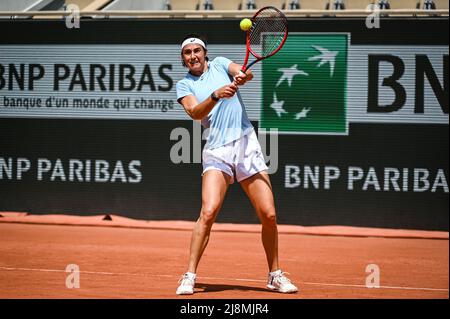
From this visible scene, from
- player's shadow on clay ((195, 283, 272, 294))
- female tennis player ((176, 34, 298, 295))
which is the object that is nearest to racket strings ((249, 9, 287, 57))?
female tennis player ((176, 34, 298, 295))

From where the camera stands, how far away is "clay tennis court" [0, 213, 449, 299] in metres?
6.03

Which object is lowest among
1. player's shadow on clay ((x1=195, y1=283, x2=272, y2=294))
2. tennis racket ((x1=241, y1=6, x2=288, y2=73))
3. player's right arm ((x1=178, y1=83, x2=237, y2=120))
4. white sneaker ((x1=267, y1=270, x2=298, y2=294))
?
player's shadow on clay ((x1=195, y1=283, x2=272, y2=294))

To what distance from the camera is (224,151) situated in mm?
5805

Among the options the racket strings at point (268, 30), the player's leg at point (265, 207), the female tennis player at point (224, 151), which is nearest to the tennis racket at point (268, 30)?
the racket strings at point (268, 30)

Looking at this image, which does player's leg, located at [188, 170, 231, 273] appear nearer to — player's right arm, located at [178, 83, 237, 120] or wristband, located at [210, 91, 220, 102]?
player's right arm, located at [178, 83, 237, 120]

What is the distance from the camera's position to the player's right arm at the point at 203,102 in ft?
17.6

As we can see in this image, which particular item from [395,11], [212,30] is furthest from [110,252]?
[395,11]

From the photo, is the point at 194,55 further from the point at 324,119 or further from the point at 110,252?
the point at 324,119

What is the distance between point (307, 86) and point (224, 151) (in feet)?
16.9

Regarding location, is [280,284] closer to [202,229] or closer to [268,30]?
[202,229]

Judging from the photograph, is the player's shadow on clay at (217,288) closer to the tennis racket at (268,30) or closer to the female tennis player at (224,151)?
the female tennis player at (224,151)

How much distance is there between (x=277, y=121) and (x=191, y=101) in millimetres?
5136

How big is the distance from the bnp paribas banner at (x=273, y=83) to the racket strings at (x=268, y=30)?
440cm

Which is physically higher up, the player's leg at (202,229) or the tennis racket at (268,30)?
the tennis racket at (268,30)
